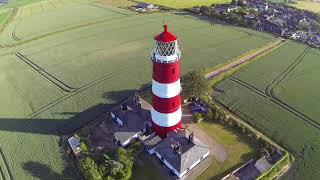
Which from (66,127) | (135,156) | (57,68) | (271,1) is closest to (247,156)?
(135,156)

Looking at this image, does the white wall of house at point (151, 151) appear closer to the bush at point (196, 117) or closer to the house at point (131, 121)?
the house at point (131, 121)

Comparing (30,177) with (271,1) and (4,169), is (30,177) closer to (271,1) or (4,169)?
(4,169)

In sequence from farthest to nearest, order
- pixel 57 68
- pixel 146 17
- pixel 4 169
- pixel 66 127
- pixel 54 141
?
pixel 146 17
pixel 57 68
pixel 66 127
pixel 54 141
pixel 4 169

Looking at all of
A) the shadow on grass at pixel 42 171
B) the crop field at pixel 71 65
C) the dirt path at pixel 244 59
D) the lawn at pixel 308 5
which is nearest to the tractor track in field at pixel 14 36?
the crop field at pixel 71 65

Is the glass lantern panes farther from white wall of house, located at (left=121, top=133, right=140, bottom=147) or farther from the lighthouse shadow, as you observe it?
the lighthouse shadow

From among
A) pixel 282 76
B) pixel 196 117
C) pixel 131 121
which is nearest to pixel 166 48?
pixel 131 121
